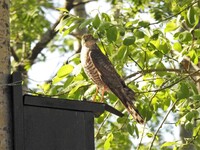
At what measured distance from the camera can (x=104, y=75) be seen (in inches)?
252

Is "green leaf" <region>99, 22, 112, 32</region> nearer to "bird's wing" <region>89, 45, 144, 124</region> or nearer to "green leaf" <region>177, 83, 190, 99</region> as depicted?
Result: "bird's wing" <region>89, 45, 144, 124</region>

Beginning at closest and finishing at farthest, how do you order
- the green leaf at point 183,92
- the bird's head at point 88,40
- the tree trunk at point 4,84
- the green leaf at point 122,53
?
the tree trunk at point 4,84 → the green leaf at point 183,92 → the green leaf at point 122,53 → the bird's head at point 88,40

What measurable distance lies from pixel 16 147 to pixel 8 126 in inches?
5.5

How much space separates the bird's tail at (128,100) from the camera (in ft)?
19.6

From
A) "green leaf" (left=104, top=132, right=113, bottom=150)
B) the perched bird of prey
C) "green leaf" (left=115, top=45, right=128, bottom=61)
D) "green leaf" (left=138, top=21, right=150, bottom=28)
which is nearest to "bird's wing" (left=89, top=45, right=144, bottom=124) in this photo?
the perched bird of prey

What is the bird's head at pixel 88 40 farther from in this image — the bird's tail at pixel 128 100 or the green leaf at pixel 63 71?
the bird's tail at pixel 128 100

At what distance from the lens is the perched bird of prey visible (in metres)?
6.13

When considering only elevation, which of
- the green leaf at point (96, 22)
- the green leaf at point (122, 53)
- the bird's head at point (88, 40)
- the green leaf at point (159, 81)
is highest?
the green leaf at point (96, 22)

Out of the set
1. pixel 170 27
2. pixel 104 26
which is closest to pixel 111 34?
pixel 104 26

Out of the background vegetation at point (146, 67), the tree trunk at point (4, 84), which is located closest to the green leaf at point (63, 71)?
the background vegetation at point (146, 67)

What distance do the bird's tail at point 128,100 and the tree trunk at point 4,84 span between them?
1301 millimetres

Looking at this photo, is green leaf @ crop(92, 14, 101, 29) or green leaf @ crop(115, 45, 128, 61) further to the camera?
green leaf @ crop(115, 45, 128, 61)

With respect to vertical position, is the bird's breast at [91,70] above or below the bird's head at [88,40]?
below

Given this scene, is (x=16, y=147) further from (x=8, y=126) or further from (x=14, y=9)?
(x=14, y=9)
